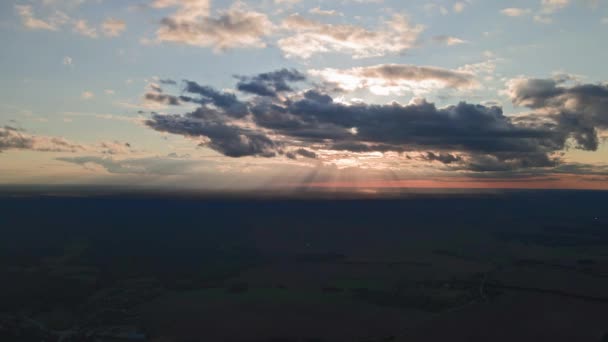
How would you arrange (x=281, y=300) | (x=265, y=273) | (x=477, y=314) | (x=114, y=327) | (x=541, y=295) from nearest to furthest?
(x=114, y=327), (x=477, y=314), (x=281, y=300), (x=541, y=295), (x=265, y=273)

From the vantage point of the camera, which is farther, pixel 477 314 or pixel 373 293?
pixel 373 293

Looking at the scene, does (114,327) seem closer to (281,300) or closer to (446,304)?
(281,300)

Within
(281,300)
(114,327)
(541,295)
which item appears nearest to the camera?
(114,327)

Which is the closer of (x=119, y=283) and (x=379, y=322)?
(x=379, y=322)

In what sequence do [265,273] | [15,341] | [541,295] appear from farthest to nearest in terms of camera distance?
[265,273], [541,295], [15,341]

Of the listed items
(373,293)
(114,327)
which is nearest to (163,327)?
(114,327)

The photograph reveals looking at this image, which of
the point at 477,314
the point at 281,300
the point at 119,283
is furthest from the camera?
the point at 119,283

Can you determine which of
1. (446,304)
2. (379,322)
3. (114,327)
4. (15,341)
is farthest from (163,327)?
(446,304)

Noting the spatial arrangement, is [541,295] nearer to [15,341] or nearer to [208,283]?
[208,283]
